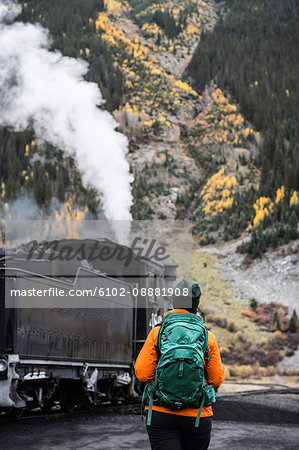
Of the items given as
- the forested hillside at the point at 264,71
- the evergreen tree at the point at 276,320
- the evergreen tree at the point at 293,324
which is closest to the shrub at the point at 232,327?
the evergreen tree at the point at 276,320

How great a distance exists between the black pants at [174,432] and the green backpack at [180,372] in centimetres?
6

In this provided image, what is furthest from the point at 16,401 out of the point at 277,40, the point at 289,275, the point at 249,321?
the point at 277,40

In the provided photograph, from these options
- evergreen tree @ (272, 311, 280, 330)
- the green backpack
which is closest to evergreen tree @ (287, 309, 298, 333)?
evergreen tree @ (272, 311, 280, 330)

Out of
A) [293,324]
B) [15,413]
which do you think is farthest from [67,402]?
[293,324]

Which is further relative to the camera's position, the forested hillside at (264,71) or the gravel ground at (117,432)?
the forested hillside at (264,71)

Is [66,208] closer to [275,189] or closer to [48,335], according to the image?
[275,189]

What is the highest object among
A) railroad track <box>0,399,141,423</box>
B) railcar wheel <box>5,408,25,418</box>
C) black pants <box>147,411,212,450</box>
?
black pants <box>147,411,212,450</box>

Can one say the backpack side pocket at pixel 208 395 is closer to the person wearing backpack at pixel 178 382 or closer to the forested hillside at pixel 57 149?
the person wearing backpack at pixel 178 382

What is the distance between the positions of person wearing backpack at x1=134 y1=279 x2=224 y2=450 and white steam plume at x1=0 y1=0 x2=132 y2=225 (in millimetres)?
43169

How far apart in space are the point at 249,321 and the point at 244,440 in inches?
1082

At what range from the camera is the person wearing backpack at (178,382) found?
149 inches

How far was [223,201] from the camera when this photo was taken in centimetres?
5781

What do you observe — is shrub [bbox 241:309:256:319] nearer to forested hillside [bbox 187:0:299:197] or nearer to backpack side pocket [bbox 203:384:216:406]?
forested hillside [bbox 187:0:299:197]

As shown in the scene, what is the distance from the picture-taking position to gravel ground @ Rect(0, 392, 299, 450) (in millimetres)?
7906
